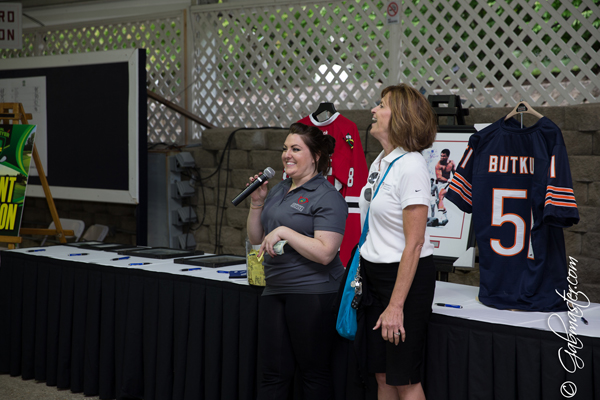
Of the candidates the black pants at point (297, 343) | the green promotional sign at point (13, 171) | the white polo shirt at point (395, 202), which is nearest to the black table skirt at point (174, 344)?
the black pants at point (297, 343)

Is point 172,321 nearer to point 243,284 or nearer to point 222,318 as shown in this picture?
point 222,318

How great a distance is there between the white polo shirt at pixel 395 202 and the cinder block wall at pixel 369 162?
1.97m

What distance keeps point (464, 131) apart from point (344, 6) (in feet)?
6.13

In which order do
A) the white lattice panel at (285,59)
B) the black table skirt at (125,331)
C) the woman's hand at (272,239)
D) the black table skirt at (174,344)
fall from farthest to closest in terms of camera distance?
the white lattice panel at (285,59) → the black table skirt at (125,331) → the woman's hand at (272,239) → the black table skirt at (174,344)

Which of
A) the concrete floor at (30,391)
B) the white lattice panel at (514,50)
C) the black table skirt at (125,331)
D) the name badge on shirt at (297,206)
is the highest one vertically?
the white lattice panel at (514,50)

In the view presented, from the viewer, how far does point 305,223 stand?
1.93 metres

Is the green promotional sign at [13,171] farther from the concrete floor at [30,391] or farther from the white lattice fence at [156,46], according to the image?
the white lattice fence at [156,46]

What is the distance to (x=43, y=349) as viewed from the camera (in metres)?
2.90

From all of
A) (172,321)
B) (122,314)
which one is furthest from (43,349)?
(172,321)

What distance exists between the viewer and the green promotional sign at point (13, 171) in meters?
3.73

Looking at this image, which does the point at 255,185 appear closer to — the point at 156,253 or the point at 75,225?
the point at 156,253

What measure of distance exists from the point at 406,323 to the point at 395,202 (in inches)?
13.2

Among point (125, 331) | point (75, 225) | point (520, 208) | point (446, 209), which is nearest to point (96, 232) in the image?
point (75, 225)

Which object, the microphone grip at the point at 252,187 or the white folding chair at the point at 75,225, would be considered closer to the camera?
the microphone grip at the point at 252,187
